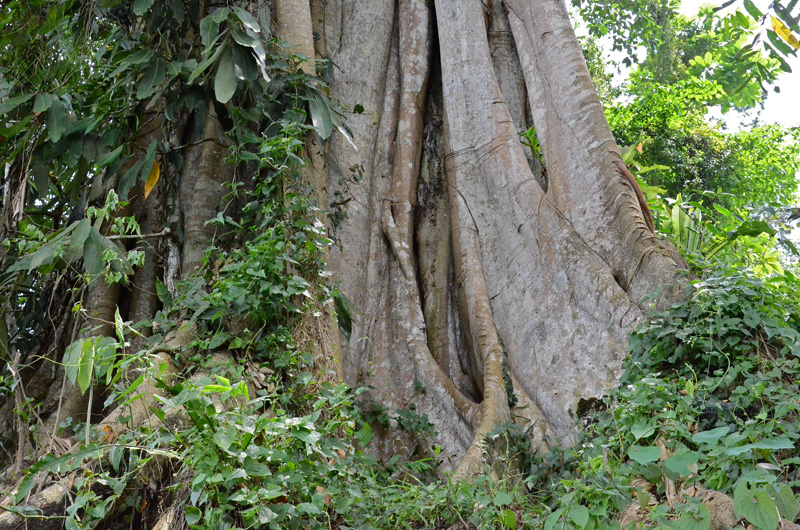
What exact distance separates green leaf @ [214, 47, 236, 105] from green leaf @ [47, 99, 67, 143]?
0.79 meters

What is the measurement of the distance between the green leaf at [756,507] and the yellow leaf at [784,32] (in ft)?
7.60

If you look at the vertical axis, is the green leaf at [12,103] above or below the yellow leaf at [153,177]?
above

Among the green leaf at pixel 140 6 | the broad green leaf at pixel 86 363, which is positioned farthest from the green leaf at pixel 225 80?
the broad green leaf at pixel 86 363

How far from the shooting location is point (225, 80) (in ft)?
9.63

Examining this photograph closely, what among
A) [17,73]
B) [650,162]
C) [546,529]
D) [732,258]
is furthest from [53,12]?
[650,162]

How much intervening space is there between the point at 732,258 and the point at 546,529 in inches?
96.2

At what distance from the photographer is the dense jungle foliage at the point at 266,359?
190 centimetres

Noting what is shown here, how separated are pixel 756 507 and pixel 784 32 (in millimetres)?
2406

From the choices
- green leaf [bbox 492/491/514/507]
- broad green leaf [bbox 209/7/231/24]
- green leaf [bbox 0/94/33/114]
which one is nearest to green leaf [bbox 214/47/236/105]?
broad green leaf [bbox 209/7/231/24]

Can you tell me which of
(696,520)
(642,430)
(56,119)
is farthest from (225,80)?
(696,520)

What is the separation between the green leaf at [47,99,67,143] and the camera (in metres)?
3.11

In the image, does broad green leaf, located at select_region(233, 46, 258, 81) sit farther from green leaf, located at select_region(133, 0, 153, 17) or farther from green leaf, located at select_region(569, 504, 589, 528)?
green leaf, located at select_region(569, 504, 589, 528)

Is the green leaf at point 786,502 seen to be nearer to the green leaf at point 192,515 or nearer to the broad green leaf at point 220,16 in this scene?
the green leaf at point 192,515

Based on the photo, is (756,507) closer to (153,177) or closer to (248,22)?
(248,22)
